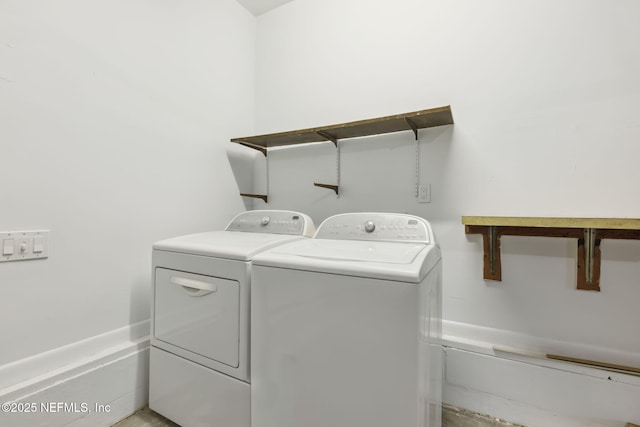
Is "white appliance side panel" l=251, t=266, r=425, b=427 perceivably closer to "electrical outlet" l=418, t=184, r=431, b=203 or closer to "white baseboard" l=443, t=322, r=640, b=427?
"white baseboard" l=443, t=322, r=640, b=427

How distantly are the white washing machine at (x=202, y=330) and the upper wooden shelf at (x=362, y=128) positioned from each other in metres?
0.77

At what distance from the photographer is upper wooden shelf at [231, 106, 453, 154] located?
4.84ft

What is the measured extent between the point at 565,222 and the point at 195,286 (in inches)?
61.3

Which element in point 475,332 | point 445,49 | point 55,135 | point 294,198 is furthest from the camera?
point 294,198

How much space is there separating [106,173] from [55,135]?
24cm

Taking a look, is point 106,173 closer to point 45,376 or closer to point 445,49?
point 45,376

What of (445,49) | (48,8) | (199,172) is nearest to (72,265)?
(199,172)

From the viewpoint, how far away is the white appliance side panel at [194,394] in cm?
116

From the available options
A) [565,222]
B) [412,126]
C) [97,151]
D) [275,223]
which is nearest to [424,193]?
[412,126]

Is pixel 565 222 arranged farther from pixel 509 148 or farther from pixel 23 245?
pixel 23 245

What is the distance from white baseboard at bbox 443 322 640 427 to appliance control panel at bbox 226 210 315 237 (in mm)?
982

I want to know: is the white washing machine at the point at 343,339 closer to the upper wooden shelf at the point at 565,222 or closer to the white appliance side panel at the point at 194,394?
the white appliance side panel at the point at 194,394

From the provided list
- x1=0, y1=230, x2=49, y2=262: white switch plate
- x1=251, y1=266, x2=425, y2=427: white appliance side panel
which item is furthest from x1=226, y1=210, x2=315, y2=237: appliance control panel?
x1=0, y1=230, x2=49, y2=262: white switch plate

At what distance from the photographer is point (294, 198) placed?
213 centimetres
